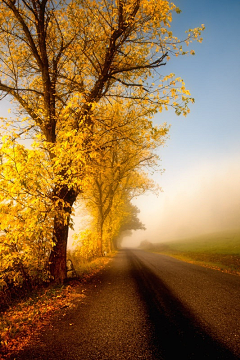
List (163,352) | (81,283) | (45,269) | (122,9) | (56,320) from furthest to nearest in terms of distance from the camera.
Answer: (81,283), (122,9), (45,269), (56,320), (163,352)

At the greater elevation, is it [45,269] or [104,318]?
[45,269]

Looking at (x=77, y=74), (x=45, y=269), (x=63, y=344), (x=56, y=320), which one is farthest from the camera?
(x=77, y=74)

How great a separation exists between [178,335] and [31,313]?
4.10 metres

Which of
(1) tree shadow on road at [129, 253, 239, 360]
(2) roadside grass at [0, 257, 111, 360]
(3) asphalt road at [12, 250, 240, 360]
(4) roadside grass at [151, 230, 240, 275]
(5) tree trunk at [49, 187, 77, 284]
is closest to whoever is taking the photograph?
(1) tree shadow on road at [129, 253, 239, 360]

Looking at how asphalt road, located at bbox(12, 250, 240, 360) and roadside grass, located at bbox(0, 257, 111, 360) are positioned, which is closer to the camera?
asphalt road, located at bbox(12, 250, 240, 360)

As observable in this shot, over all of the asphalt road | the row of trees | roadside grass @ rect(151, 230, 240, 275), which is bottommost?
roadside grass @ rect(151, 230, 240, 275)

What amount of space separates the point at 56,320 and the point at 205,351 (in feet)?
12.4

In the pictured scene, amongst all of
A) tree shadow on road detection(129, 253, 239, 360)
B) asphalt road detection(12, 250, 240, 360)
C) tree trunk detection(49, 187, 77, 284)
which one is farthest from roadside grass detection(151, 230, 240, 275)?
tree trunk detection(49, 187, 77, 284)

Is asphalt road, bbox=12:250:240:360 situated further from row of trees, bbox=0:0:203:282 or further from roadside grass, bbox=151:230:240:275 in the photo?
roadside grass, bbox=151:230:240:275

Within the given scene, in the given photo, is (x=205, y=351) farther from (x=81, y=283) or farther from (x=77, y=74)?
(x=77, y=74)

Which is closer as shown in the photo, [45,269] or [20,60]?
[45,269]

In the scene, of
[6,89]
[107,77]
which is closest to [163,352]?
[107,77]

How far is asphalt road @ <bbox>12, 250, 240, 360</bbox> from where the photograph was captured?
3445 mm

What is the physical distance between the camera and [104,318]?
16.3ft
